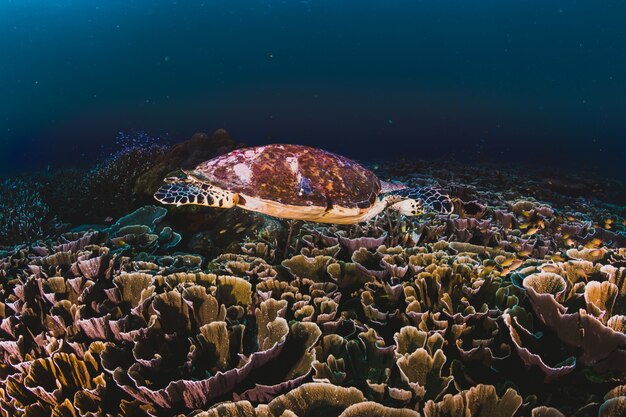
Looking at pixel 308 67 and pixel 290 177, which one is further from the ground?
pixel 308 67

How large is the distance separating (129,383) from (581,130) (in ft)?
550

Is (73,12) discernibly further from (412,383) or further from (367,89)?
(412,383)

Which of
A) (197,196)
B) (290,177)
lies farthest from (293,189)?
(197,196)

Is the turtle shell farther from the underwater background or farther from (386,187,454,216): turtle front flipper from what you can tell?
(386,187,454,216): turtle front flipper

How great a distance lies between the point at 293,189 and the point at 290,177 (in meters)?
0.23

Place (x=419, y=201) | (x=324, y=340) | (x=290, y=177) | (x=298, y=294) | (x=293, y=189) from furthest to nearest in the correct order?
(x=419, y=201) → (x=290, y=177) → (x=293, y=189) → (x=298, y=294) → (x=324, y=340)

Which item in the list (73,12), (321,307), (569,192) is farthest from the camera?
(73,12)

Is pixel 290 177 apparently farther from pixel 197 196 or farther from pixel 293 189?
pixel 197 196

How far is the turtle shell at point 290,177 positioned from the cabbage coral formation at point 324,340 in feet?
5.09

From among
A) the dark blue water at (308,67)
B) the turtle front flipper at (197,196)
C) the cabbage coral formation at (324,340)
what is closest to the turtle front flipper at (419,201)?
the cabbage coral formation at (324,340)

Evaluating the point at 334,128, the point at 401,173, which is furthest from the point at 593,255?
the point at 334,128

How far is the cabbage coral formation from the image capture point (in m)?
1.37

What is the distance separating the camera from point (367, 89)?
131m

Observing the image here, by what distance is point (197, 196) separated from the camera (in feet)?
13.7
